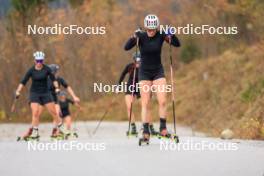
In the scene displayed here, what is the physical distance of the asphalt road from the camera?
10.1 m

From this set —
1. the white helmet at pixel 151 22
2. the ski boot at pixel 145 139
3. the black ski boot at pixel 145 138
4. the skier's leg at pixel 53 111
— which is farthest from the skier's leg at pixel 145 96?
the skier's leg at pixel 53 111

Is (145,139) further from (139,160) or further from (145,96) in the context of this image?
(139,160)

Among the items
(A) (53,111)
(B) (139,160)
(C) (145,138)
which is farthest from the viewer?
(A) (53,111)

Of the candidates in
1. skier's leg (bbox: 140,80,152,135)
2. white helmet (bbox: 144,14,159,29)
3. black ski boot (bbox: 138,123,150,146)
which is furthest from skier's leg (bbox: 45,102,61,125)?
white helmet (bbox: 144,14,159,29)

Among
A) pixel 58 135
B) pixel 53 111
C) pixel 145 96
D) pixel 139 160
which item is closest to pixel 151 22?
pixel 145 96

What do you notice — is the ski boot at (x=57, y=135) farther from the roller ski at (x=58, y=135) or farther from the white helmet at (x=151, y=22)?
the white helmet at (x=151, y=22)

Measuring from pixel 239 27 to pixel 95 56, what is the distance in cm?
1494

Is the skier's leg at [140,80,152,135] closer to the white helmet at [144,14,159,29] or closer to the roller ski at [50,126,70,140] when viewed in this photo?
the white helmet at [144,14,159,29]

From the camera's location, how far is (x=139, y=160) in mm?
11570

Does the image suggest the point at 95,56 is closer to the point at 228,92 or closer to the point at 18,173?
the point at 228,92

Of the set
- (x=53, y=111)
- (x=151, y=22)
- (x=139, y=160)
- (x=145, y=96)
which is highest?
(x=151, y=22)

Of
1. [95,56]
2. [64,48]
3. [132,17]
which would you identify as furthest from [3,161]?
[132,17]

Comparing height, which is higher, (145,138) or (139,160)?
(145,138)

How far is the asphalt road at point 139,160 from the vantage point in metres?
10.1
